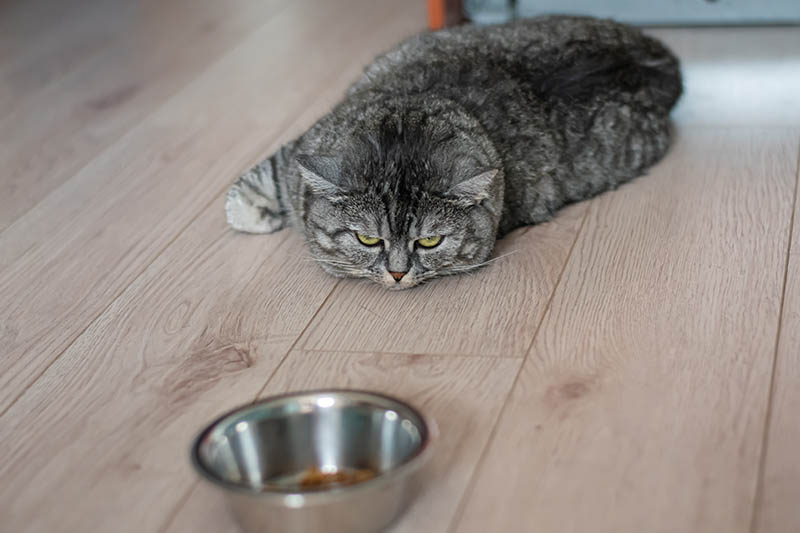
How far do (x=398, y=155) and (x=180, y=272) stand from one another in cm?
55

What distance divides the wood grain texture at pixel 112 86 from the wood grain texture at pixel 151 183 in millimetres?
67

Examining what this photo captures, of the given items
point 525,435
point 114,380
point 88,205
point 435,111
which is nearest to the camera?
point 525,435

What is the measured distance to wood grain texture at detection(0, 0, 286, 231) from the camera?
8.87ft

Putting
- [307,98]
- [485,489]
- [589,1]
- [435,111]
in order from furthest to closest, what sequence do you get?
1. [589,1]
2. [307,98]
3. [435,111]
4. [485,489]

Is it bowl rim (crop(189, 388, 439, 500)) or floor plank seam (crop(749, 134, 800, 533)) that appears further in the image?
floor plank seam (crop(749, 134, 800, 533))

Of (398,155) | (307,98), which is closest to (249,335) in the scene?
(398,155)

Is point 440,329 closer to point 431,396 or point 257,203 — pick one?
point 431,396

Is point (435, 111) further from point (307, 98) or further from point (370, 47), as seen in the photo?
point (370, 47)

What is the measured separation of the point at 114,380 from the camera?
1.82m

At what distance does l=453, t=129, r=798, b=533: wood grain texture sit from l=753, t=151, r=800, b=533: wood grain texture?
20 mm

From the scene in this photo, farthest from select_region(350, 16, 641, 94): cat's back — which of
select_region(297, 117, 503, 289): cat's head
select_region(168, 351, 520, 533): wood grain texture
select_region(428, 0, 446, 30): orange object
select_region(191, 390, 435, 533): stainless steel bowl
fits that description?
select_region(191, 390, 435, 533): stainless steel bowl

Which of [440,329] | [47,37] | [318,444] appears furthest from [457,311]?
[47,37]

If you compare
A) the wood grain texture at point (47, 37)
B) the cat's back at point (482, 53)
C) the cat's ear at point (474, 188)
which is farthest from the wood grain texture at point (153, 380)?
the wood grain texture at point (47, 37)

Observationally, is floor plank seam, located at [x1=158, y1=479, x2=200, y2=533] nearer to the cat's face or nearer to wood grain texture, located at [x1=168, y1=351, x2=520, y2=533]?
wood grain texture, located at [x1=168, y1=351, x2=520, y2=533]
